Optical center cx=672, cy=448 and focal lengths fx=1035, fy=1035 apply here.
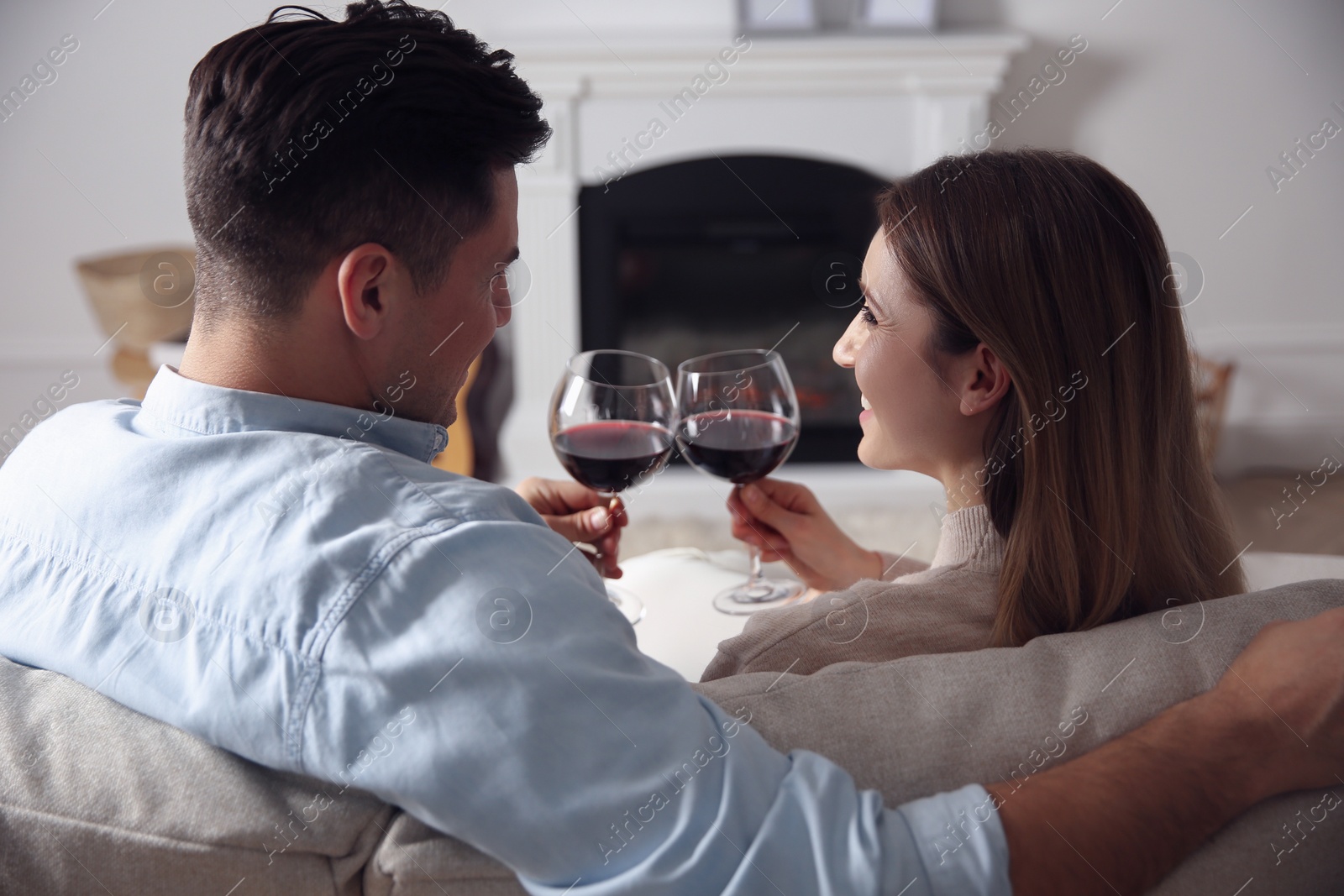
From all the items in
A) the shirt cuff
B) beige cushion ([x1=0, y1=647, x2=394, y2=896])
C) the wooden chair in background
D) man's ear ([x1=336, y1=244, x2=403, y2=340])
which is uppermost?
man's ear ([x1=336, y1=244, x2=403, y2=340])

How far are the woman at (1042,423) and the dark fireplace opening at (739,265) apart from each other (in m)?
2.29

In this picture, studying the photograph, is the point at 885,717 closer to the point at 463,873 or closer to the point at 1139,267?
the point at 463,873

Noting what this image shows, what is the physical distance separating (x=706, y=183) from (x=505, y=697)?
9.67ft

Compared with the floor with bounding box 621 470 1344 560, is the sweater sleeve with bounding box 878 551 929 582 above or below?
above

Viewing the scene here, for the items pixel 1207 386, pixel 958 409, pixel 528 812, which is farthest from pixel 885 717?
pixel 1207 386

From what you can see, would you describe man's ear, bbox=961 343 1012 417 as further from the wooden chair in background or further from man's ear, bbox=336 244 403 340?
the wooden chair in background

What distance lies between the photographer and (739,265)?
362 cm

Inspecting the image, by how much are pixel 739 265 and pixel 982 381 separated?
8.39 feet

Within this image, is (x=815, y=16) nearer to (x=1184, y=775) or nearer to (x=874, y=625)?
(x=874, y=625)

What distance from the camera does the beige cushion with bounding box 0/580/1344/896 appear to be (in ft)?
2.19

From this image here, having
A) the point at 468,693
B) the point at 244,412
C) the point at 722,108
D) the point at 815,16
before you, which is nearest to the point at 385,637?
the point at 468,693

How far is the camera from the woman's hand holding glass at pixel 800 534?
1466 millimetres

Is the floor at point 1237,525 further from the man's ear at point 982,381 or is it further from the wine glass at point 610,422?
the man's ear at point 982,381

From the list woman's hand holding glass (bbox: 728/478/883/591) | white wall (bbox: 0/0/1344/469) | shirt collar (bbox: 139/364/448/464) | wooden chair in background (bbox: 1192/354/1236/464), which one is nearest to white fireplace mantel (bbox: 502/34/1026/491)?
white wall (bbox: 0/0/1344/469)
